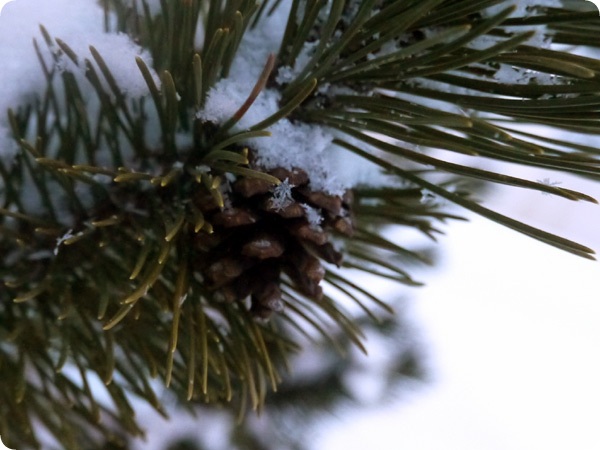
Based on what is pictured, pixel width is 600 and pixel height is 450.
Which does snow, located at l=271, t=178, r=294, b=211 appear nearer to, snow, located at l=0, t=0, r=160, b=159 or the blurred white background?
snow, located at l=0, t=0, r=160, b=159

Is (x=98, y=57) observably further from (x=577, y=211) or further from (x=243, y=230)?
(x=577, y=211)

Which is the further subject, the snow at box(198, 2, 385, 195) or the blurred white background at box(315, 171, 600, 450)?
the blurred white background at box(315, 171, 600, 450)

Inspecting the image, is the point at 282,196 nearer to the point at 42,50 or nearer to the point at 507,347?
the point at 42,50

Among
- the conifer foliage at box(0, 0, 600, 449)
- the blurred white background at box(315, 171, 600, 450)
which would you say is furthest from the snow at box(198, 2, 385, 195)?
the blurred white background at box(315, 171, 600, 450)

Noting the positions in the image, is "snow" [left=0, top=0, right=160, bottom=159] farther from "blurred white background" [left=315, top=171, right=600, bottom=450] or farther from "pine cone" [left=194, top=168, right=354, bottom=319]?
"blurred white background" [left=315, top=171, right=600, bottom=450]

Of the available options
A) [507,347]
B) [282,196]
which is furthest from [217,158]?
[507,347]

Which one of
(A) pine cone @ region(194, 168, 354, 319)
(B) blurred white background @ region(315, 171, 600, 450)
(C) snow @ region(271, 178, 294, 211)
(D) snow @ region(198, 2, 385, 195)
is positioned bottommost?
(B) blurred white background @ region(315, 171, 600, 450)

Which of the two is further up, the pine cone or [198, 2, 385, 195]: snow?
[198, 2, 385, 195]: snow

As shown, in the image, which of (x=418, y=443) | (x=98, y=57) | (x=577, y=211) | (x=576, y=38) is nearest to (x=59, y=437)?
(x=98, y=57)
